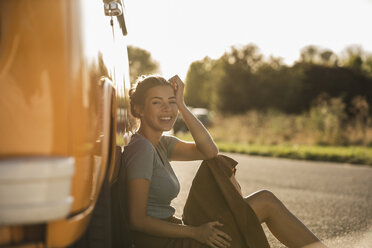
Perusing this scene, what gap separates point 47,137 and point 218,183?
145cm

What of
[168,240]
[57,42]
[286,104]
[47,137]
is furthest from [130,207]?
[286,104]

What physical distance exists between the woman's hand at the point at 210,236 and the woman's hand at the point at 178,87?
2.94ft

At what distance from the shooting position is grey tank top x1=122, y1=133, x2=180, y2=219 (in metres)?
2.45

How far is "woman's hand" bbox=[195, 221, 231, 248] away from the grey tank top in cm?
31

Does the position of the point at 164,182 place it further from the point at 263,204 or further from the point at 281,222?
the point at 281,222

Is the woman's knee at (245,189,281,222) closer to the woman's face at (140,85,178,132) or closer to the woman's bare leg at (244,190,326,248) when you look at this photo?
the woman's bare leg at (244,190,326,248)

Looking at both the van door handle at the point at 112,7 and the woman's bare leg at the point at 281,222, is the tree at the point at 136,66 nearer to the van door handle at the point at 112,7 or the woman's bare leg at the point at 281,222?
the van door handle at the point at 112,7

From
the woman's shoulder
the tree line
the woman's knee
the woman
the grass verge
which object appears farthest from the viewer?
the tree line

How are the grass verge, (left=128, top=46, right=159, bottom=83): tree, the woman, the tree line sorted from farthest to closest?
the tree line < the grass verge < (left=128, top=46, right=159, bottom=83): tree < the woman

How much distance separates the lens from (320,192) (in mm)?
6445

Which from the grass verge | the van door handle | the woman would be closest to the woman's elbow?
the woman

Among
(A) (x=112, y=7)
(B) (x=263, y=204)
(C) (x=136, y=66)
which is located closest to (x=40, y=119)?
(A) (x=112, y=7)

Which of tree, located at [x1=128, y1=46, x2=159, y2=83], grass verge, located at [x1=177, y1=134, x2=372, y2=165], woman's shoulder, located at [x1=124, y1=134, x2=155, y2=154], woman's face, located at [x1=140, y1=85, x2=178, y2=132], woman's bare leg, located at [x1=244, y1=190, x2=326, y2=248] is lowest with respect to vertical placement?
grass verge, located at [x1=177, y1=134, x2=372, y2=165]

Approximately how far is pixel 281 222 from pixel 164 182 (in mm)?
915
